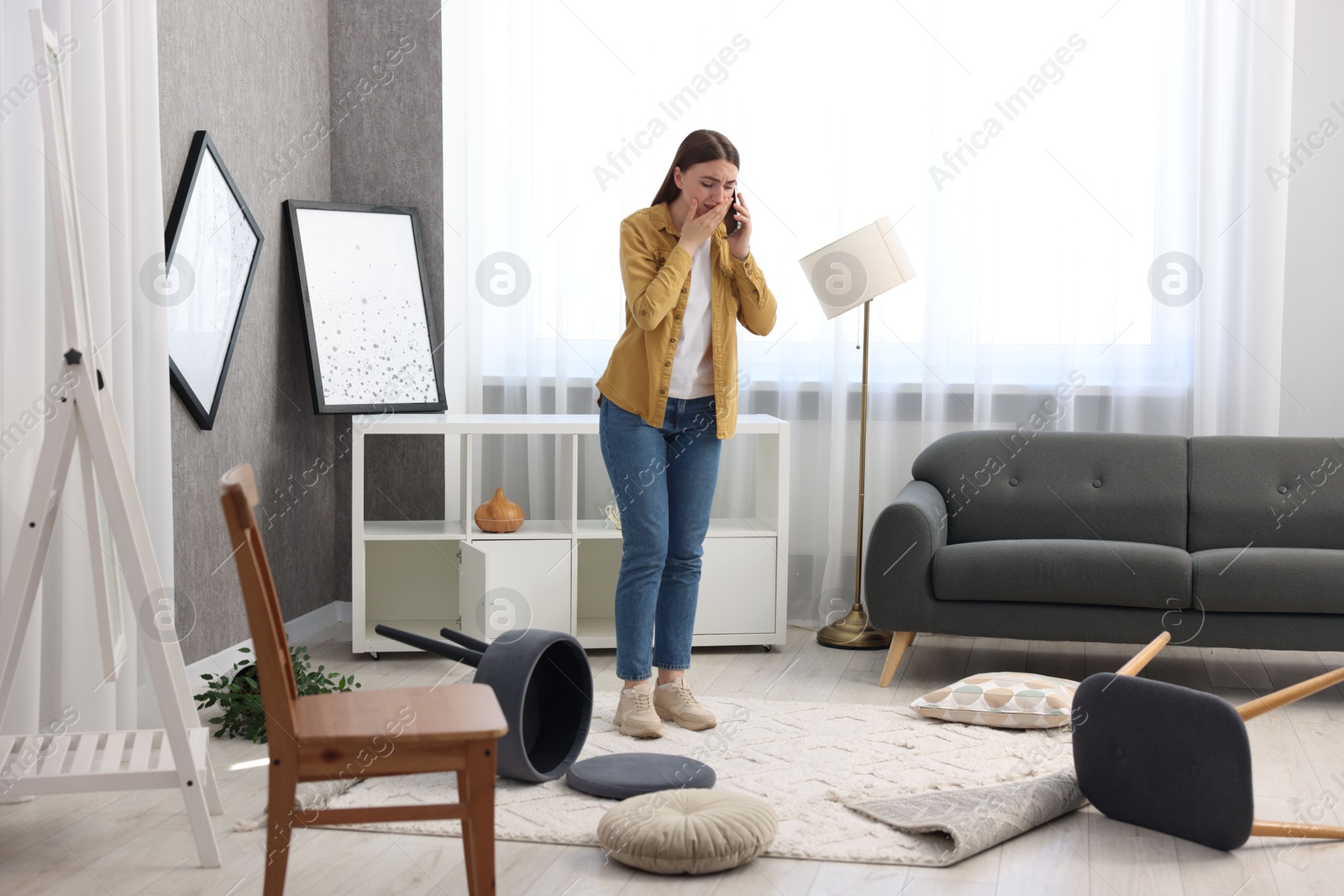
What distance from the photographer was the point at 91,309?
2.34 meters

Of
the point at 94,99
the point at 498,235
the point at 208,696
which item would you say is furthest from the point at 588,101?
the point at 208,696

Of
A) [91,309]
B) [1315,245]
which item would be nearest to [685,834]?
[91,309]

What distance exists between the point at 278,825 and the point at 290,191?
2620mm

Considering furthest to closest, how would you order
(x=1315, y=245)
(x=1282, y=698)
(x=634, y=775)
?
(x=1315, y=245) < (x=634, y=775) < (x=1282, y=698)

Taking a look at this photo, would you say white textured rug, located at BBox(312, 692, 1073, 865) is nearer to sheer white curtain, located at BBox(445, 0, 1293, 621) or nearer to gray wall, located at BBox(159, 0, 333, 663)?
gray wall, located at BBox(159, 0, 333, 663)

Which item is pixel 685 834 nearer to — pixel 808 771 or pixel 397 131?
pixel 808 771

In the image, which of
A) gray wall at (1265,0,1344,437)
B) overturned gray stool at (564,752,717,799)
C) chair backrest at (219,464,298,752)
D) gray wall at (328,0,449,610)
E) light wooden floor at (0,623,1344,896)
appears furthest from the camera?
gray wall at (328,0,449,610)

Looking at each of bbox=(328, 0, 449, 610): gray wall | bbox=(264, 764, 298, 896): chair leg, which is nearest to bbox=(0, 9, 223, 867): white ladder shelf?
bbox=(264, 764, 298, 896): chair leg

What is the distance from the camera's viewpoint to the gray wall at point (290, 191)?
3.04 meters

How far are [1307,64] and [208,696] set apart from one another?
381cm

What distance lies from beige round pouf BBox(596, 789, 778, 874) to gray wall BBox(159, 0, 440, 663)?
59.7 inches

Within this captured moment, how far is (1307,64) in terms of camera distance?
12.6 feet

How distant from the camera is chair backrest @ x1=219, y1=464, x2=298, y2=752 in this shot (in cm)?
149

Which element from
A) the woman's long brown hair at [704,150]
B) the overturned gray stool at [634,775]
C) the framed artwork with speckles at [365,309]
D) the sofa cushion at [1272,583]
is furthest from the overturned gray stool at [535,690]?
the sofa cushion at [1272,583]
